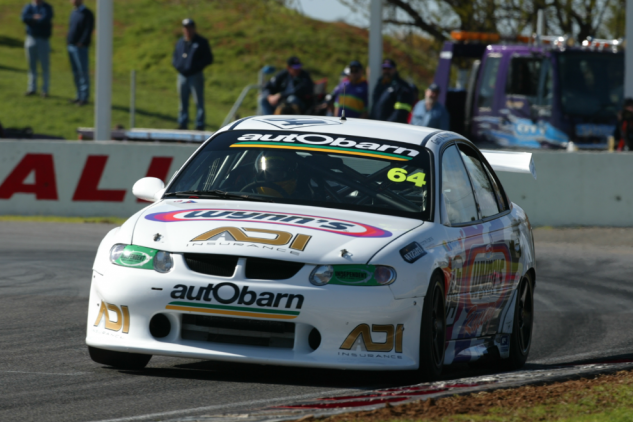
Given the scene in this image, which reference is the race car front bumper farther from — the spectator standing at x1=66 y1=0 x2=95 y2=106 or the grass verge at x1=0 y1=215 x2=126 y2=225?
the spectator standing at x1=66 y1=0 x2=95 y2=106

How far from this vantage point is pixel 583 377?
19.5 ft

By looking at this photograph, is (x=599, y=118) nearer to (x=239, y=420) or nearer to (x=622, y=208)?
(x=622, y=208)

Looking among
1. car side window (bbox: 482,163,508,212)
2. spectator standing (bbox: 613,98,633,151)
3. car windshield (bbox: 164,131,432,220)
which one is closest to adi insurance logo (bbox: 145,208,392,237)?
car windshield (bbox: 164,131,432,220)

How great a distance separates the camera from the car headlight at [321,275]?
535 cm

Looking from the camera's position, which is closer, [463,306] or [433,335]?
[433,335]

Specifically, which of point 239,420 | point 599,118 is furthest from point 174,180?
point 599,118

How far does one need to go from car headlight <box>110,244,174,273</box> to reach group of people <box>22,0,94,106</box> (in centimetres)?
1677

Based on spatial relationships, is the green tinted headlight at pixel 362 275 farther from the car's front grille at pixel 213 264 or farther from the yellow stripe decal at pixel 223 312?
the car's front grille at pixel 213 264

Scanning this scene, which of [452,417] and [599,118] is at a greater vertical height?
[599,118]

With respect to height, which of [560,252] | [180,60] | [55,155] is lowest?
[560,252]

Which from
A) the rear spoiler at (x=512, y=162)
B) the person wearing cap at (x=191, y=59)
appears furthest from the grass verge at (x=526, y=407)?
the person wearing cap at (x=191, y=59)

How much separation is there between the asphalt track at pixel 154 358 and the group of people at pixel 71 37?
913 cm

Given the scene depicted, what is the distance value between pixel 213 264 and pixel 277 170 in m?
1.22

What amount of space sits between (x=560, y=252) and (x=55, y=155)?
280 inches
